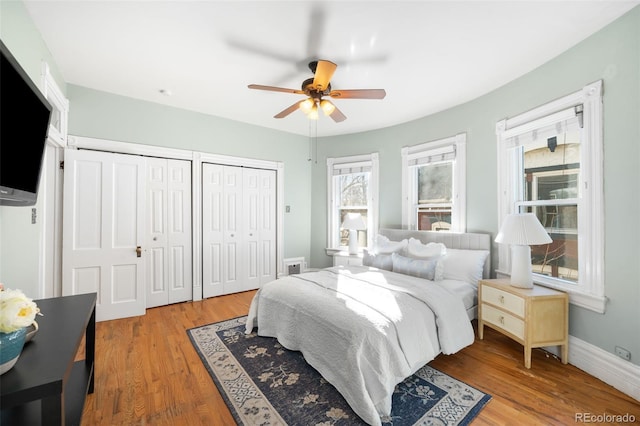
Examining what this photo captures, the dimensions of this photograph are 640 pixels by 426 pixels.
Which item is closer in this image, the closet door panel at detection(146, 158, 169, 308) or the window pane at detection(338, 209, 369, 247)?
the closet door panel at detection(146, 158, 169, 308)

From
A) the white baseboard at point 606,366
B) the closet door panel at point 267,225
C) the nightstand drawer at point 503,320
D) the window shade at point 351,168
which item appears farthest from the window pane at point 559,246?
the closet door panel at point 267,225

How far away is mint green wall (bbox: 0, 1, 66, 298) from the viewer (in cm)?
179

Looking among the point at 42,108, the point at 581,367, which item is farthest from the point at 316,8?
the point at 581,367

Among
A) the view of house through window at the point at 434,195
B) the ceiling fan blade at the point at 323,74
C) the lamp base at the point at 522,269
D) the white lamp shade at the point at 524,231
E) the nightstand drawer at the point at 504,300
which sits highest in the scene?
the ceiling fan blade at the point at 323,74

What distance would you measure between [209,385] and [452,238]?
3.14m

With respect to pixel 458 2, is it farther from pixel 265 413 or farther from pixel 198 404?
pixel 198 404

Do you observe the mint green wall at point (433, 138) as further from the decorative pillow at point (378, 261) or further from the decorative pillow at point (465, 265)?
the decorative pillow at point (378, 261)

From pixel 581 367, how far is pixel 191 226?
456 cm

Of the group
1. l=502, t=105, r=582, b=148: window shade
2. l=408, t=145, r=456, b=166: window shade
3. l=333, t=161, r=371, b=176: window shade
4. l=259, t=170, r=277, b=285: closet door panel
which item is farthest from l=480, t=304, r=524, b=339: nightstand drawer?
l=259, t=170, r=277, b=285: closet door panel

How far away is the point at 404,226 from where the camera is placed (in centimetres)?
419

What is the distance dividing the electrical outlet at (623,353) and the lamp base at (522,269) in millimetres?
647

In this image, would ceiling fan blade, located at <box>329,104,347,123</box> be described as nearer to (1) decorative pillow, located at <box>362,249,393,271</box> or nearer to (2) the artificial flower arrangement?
(1) decorative pillow, located at <box>362,249,393,271</box>

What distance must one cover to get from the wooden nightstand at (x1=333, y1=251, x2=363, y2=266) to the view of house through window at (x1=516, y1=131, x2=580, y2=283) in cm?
234

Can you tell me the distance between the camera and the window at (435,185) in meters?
3.56
